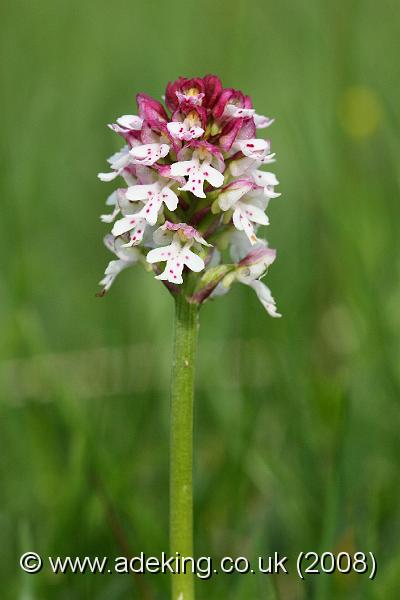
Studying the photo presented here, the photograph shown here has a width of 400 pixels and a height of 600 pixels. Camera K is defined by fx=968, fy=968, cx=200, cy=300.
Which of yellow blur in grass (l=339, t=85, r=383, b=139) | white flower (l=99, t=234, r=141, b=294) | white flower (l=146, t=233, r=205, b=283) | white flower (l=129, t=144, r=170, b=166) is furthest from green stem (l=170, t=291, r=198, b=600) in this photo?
yellow blur in grass (l=339, t=85, r=383, b=139)

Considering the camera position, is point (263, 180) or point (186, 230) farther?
point (263, 180)

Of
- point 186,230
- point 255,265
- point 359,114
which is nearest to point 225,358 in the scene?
point 255,265

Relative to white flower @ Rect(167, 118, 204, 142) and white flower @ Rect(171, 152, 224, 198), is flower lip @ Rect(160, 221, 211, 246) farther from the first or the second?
white flower @ Rect(167, 118, 204, 142)

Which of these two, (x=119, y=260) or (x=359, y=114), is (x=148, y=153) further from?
(x=359, y=114)

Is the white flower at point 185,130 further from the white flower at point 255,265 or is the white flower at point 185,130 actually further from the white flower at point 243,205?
the white flower at point 255,265

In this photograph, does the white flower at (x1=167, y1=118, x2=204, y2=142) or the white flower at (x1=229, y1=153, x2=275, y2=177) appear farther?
the white flower at (x1=229, y1=153, x2=275, y2=177)

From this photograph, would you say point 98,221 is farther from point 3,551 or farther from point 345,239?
point 3,551

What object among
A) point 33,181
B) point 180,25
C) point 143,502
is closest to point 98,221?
point 33,181
